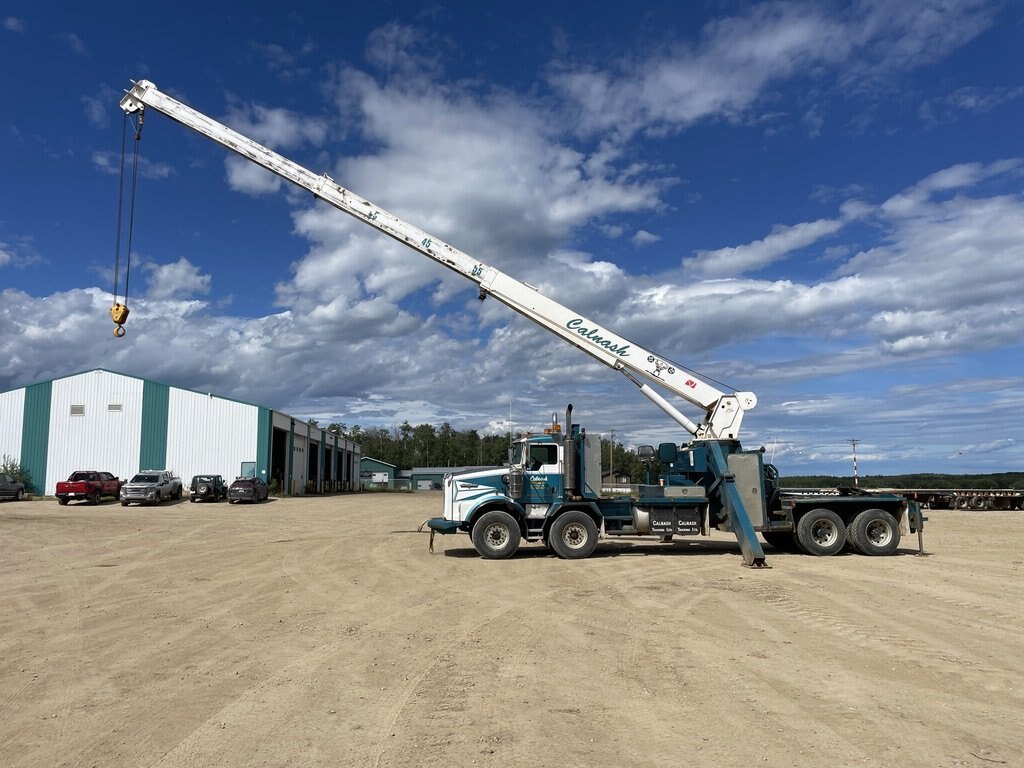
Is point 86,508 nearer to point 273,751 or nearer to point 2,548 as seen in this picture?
point 2,548

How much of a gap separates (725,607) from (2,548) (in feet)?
55.7

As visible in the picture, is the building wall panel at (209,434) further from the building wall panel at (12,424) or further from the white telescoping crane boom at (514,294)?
the white telescoping crane boom at (514,294)

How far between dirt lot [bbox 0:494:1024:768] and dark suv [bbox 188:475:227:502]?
27.9 meters

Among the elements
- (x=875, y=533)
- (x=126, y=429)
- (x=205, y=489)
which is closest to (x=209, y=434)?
(x=126, y=429)

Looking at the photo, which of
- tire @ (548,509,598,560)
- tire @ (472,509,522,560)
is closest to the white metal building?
tire @ (472,509,522,560)

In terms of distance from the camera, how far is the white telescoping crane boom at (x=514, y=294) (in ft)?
63.3

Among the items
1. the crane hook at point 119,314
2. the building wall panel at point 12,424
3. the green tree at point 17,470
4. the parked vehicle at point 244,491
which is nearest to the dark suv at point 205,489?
the parked vehicle at point 244,491

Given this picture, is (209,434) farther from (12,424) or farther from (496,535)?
(496,535)

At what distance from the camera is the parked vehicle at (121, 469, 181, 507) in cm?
3794

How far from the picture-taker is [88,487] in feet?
126

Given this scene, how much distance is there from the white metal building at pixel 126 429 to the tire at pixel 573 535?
3620 cm

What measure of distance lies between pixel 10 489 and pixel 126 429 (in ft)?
28.5

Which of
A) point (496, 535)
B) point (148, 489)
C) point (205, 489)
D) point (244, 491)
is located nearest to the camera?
point (496, 535)

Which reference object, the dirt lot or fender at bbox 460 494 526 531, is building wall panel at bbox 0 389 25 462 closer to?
the dirt lot
